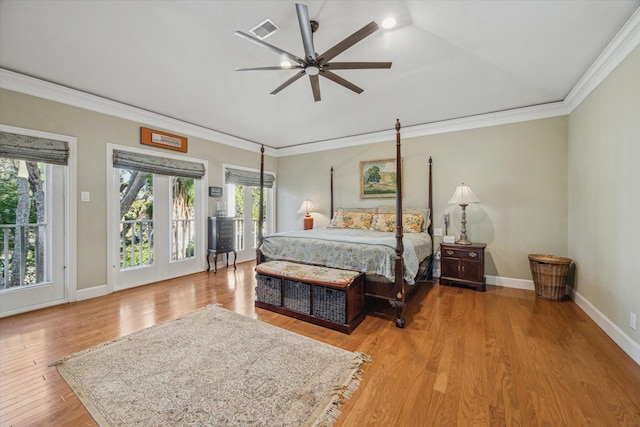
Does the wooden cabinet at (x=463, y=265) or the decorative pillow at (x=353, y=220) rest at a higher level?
the decorative pillow at (x=353, y=220)

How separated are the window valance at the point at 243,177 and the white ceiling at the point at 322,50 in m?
1.27

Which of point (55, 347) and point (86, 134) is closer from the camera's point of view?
point (55, 347)

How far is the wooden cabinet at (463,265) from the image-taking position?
3.63 meters

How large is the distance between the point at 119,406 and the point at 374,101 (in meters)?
4.26

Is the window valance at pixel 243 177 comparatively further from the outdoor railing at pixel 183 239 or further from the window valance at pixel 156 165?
the outdoor railing at pixel 183 239

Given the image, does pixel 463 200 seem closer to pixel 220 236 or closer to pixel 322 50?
pixel 322 50

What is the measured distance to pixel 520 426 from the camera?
53.9 inches

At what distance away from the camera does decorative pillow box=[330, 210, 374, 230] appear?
4504 mm

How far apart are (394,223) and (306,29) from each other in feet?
9.93

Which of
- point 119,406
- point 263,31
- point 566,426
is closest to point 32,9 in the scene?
point 263,31

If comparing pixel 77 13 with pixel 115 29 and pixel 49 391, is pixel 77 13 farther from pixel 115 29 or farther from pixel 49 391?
pixel 49 391

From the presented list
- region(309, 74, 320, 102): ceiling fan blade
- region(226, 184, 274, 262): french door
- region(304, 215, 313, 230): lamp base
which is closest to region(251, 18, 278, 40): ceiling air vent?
region(309, 74, 320, 102): ceiling fan blade

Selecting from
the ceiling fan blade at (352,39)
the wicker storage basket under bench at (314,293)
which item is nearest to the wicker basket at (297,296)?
the wicker storage basket under bench at (314,293)

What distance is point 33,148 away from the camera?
2852mm
